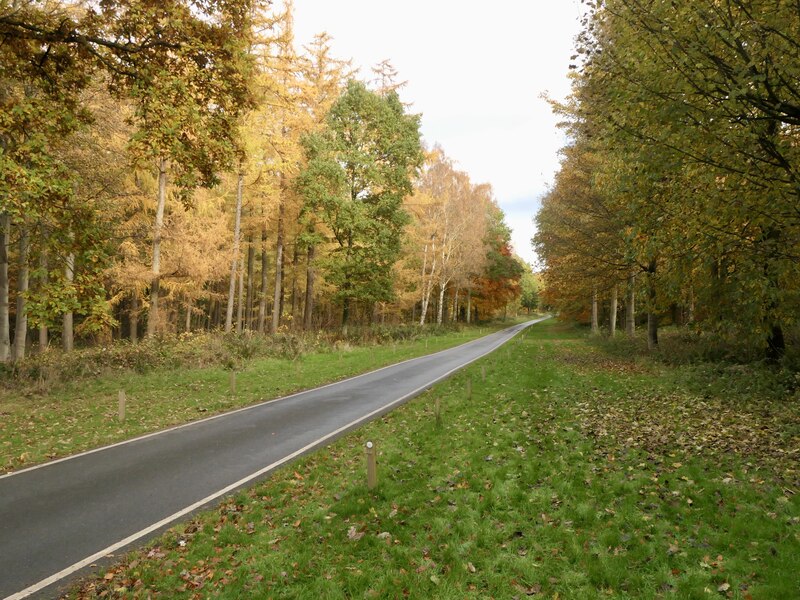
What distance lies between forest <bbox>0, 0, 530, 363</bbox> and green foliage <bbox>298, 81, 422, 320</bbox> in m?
0.10

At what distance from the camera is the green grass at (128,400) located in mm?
9766

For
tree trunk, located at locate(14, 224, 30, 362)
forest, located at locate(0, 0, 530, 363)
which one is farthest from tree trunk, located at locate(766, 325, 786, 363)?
tree trunk, located at locate(14, 224, 30, 362)

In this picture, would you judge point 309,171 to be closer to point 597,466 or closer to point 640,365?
point 640,365

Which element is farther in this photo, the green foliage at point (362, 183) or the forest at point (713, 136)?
the green foliage at point (362, 183)

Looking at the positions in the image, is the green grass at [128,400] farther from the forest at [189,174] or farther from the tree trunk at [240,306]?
the tree trunk at [240,306]

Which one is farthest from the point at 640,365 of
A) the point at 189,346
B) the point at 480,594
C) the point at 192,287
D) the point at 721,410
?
the point at 192,287

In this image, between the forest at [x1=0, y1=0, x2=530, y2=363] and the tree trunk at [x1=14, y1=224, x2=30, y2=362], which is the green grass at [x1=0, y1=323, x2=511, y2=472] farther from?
the tree trunk at [x1=14, y1=224, x2=30, y2=362]

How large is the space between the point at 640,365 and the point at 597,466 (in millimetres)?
11274

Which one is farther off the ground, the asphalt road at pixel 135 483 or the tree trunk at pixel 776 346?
the tree trunk at pixel 776 346

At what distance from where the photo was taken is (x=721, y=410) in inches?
403

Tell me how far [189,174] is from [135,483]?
572 centimetres

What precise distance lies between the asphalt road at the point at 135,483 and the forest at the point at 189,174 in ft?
9.15

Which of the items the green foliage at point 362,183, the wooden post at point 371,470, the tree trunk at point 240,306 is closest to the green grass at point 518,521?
the wooden post at point 371,470

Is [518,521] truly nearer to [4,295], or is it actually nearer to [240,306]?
[4,295]
